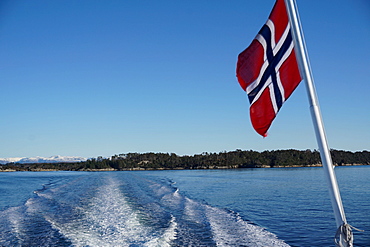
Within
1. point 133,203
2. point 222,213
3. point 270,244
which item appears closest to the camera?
point 270,244

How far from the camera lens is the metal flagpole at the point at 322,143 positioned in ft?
15.3

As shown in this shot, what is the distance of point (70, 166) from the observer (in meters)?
165

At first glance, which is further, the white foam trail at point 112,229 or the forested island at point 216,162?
the forested island at point 216,162

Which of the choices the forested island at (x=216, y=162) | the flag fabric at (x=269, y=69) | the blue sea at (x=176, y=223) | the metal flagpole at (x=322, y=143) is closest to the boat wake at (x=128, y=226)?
the blue sea at (x=176, y=223)

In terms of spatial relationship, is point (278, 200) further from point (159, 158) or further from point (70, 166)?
point (159, 158)

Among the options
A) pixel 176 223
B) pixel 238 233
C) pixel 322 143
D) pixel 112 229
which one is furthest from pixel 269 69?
pixel 176 223

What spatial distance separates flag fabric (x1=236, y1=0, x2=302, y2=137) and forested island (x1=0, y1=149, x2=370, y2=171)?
518 ft

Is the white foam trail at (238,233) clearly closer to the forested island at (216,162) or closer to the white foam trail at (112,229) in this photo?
the white foam trail at (112,229)

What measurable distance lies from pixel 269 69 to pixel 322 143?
6.84 feet

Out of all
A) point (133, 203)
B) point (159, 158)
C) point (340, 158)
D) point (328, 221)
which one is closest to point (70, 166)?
point (159, 158)

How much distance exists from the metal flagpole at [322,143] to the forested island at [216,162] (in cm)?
15965

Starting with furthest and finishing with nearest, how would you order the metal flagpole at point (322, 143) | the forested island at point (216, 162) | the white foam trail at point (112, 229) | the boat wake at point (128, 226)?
the forested island at point (216, 162) → the boat wake at point (128, 226) → the white foam trail at point (112, 229) → the metal flagpole at point (322, 143)

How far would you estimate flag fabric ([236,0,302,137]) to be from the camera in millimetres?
5891

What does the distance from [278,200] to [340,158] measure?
168 meters
